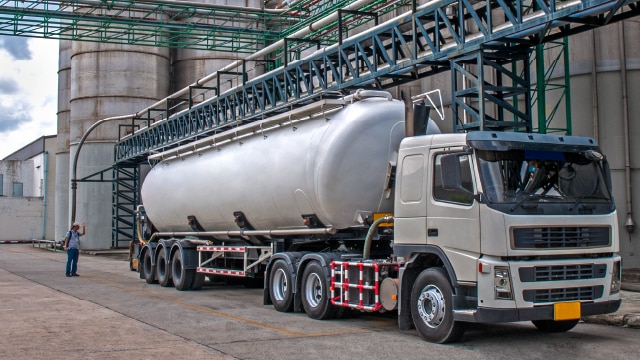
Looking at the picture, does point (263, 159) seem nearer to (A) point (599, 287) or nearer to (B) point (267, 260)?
(B) point (267, 260)

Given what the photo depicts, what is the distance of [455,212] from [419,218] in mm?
758

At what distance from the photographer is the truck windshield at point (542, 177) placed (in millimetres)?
9273

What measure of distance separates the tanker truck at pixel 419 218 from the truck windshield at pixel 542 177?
0.02 metres

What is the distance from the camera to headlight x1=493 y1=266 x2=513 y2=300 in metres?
9.04

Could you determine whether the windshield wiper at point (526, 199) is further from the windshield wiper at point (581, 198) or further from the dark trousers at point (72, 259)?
the dark trousers at point (72, 259)

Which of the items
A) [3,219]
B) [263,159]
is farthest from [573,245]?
[3,219]

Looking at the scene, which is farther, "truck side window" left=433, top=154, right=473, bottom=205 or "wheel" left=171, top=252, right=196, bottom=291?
"wheel" left=171, top=252, right=196, bottom=291

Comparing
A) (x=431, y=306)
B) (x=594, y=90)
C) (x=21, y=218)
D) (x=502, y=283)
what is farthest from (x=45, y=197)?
(x=502, y=283)

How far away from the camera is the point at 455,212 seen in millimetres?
9594

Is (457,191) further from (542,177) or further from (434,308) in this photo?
(434,308)

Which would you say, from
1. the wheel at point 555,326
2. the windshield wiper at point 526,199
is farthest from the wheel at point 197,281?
the windshield wiper at point 526,199

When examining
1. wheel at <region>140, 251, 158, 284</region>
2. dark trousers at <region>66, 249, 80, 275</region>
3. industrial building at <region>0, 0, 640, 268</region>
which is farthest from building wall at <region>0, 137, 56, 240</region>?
wheel at <region>140, 251, 158, 284</region>

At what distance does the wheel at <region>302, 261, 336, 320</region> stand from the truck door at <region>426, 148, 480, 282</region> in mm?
2938

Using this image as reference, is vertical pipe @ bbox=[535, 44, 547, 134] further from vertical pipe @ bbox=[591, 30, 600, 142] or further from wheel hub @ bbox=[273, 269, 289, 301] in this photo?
wheel hub @ bbox=[273, 269, 289, 301]
